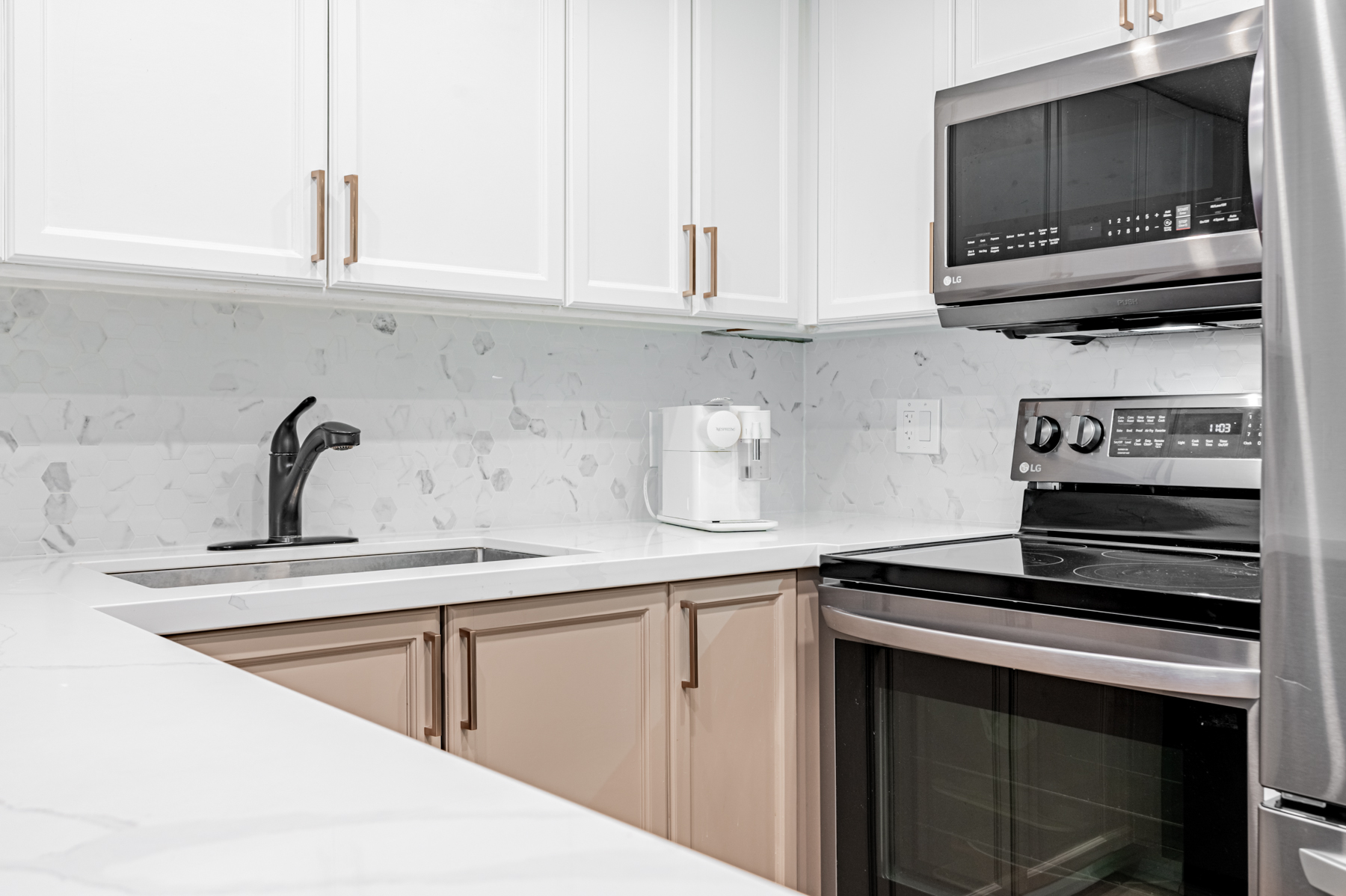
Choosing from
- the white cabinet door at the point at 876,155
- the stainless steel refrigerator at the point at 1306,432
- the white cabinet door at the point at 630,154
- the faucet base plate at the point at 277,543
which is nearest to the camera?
the stainless steel refrigerator at the point at 1306,432

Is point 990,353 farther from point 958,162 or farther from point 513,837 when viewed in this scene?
point 513,837

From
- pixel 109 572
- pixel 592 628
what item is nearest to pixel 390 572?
pixel 592 628

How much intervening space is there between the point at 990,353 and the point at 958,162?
52cm

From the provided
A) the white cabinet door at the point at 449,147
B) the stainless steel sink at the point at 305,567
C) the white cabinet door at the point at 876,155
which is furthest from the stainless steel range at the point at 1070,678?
the white cabinet door at the point at 449,147

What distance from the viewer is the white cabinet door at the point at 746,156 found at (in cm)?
218

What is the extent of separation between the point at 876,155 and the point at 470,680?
1353mm

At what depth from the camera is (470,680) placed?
60.7 inches

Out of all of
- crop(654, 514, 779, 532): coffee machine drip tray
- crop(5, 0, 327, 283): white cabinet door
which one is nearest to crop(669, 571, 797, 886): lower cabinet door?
crop(654, 514, 779, 532): coffee machine drip tray

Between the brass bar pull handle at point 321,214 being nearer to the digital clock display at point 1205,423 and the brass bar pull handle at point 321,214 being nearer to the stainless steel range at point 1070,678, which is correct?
the stainless steel range at point 1070,678

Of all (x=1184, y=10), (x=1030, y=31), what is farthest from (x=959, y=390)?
(x=1184, y=10)

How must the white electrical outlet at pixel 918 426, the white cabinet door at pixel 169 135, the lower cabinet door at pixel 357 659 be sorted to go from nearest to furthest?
the lower cabinet door at pixel 357 659
the white cabinet door at pixel 169 135
the white electrical outlet at pixel 918 426

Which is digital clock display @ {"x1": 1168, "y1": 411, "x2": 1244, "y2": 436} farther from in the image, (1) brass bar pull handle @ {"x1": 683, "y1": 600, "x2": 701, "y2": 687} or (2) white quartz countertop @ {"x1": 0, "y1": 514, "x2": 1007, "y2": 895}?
(2) white quartz countertop @ {"x1": 0, "y1": 514, "x2": 1007, "y2": 895}

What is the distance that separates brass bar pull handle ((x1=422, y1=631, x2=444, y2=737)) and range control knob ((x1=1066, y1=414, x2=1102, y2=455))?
1285 mm

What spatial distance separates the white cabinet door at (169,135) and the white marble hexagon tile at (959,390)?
4.56ft
